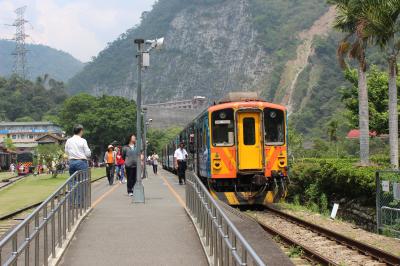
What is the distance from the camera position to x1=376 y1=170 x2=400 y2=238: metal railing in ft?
49.9

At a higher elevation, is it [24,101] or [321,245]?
[24,101]

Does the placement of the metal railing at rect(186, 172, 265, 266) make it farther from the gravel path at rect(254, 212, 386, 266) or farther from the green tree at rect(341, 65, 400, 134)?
the green tree at rect(341, 65, 400, 134)

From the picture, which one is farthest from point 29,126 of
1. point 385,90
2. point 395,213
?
point 395,213

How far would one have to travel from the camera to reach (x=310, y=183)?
24.6m

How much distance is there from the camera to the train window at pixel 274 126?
1759 cm

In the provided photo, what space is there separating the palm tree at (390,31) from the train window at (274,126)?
7.13 metres

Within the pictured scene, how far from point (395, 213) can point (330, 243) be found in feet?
11.9

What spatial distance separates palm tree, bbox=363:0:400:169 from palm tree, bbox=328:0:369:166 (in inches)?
17.8

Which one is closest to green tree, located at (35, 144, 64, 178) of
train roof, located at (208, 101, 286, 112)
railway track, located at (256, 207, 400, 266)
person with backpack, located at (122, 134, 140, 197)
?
person with backpack, located at (122, 134, 140, 197)

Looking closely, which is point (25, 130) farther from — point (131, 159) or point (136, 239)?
point (136, 239)

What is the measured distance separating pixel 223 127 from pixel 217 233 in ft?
32.3

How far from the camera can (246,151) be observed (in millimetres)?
17469

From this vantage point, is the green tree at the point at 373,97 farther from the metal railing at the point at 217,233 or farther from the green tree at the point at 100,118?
the green tree at the point at 100,118

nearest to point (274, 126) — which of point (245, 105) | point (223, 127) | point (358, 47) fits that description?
point (245, 105)
